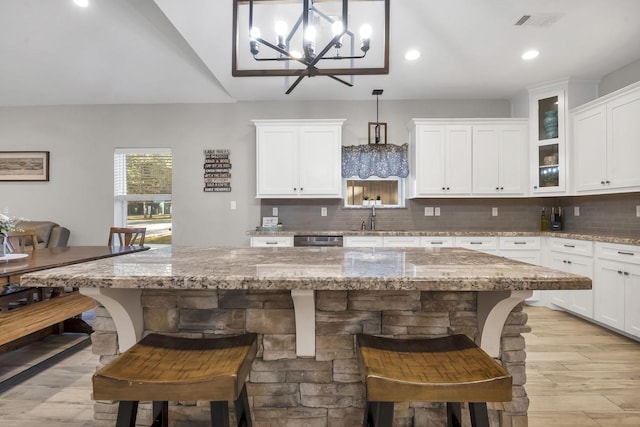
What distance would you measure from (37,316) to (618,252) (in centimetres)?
474

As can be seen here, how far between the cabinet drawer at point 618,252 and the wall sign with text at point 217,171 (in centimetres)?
433

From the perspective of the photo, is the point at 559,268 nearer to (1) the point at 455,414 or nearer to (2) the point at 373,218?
(2) the point at 373,218

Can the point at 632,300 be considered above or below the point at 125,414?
below

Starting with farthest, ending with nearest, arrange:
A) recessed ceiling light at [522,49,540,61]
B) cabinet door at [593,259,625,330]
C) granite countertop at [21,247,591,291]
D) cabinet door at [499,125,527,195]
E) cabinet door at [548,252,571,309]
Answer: cabinet door at [499,125,527,195] → cabinet door at [548,252,571,309] → recessed ceiling light at [522,49,540,61] → cabinet door at [593,259,625,330] → granite countertop at [21,247,591,291]

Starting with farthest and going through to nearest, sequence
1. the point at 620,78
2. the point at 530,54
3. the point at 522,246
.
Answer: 1. the point at 522,246
2. the point at 620,78
3. the point at 530,54

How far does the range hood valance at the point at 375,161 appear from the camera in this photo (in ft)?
14.5

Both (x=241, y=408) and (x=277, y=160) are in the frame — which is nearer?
(x=241, y=408)

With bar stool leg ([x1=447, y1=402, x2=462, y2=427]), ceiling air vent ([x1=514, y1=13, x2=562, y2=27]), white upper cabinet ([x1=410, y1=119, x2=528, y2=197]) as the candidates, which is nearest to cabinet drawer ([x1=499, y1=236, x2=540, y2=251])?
white upper cabinet ([x1=410, y1=119, x2=528, y2=197])

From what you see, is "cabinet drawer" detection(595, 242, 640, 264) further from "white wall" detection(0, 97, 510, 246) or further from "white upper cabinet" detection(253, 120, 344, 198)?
"white upper cabinet" detection(253, 120, 344, 198)

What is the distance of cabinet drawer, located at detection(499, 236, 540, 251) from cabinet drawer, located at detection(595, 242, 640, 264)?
686 mm

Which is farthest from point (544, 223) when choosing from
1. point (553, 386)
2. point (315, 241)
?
point (315, 241)

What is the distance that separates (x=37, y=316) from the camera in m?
2.24

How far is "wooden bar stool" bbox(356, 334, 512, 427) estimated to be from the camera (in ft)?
2.82

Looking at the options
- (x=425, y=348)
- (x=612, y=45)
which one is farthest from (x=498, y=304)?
(x=612, y=45)
